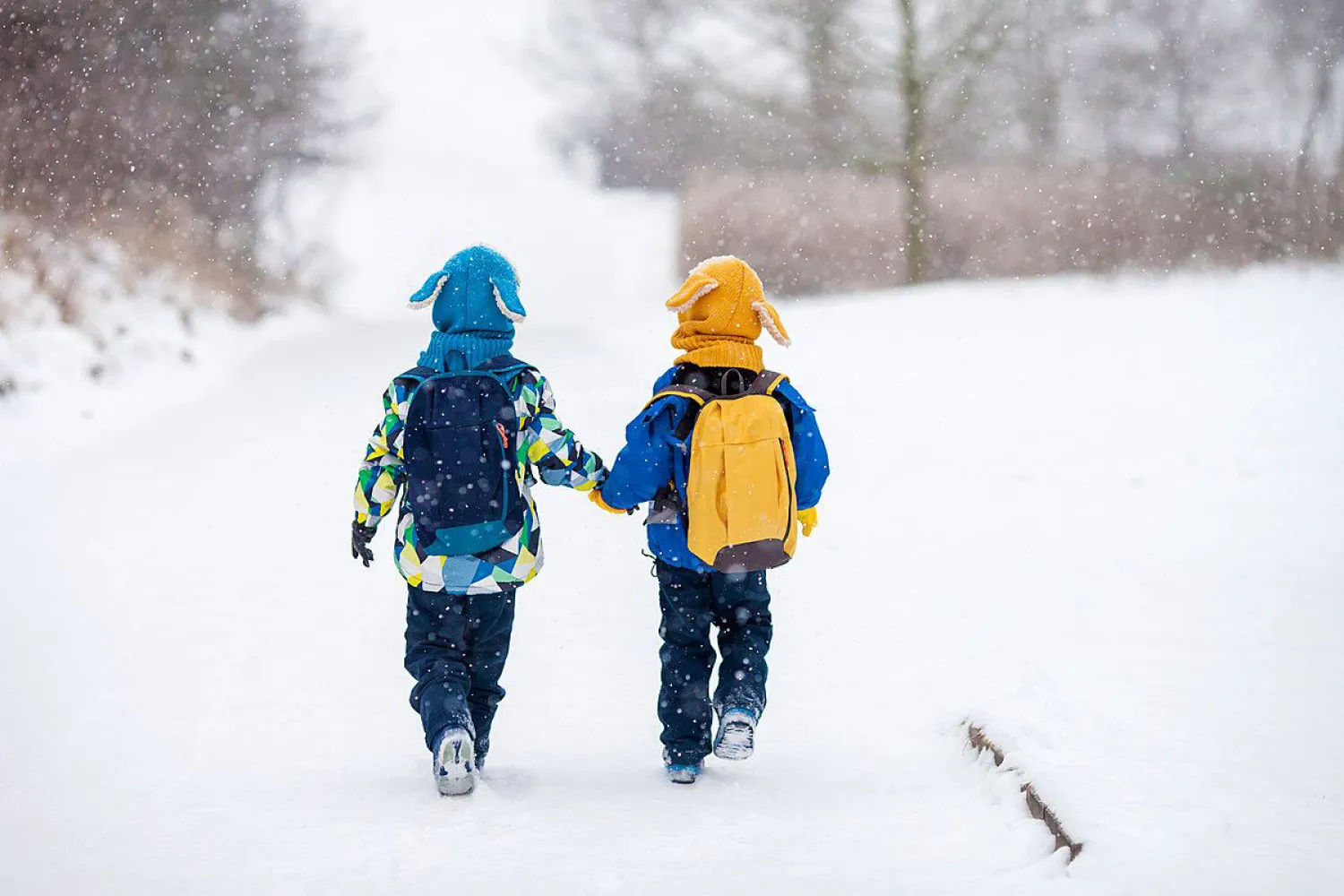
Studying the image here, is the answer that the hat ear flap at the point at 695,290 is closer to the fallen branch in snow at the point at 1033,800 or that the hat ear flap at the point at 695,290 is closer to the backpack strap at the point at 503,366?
the backpack strap at the point at 503,366

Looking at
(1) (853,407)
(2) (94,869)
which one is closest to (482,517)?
(2) (94,869)

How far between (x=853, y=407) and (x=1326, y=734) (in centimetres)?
702

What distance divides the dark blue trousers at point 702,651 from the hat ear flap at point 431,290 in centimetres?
116

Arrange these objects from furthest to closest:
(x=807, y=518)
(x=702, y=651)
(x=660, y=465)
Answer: (x=807, y=518), (x=702, y=651), (x=660, y=465)

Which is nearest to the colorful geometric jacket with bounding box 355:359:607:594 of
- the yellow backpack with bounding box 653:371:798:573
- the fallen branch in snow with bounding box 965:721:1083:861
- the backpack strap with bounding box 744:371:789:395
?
the yellow backpack with bounding box 653:371:798:573

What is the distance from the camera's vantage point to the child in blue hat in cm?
393

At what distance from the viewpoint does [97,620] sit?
598cm

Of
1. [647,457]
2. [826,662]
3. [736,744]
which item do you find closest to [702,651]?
[736,744]

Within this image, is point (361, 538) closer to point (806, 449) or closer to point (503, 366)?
point (503, 366)

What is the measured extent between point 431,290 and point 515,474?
0.66 m

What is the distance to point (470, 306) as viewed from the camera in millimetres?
4012

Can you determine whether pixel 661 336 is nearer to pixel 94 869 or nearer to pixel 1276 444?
pixel 1276 444

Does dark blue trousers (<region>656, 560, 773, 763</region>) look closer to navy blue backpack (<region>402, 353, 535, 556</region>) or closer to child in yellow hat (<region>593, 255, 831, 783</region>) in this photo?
child in yellow hat (<region>593, 255, 831, 783</region>)

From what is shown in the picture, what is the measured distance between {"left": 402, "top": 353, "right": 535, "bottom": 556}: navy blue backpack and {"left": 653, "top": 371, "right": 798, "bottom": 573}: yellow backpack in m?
0.55
